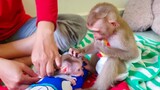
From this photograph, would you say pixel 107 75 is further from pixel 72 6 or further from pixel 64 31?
pixel 72 6

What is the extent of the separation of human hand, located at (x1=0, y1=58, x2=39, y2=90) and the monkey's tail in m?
0.21

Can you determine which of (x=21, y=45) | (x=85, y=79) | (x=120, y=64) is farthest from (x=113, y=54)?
(x=21, y=45)

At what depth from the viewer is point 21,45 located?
1167mm

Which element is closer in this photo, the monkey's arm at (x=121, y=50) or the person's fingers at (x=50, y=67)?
the person's fingers at (x=50, y=67)

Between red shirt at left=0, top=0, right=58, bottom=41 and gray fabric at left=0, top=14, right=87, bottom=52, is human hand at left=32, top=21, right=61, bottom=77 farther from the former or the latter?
gray fabric at left=0, top=14, right=87, bottom=52

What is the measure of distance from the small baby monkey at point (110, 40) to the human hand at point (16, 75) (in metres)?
0.18

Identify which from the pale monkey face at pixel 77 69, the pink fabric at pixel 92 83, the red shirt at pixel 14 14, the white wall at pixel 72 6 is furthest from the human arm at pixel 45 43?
the white wall at pixel 72 6

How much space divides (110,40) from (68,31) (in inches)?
11.0

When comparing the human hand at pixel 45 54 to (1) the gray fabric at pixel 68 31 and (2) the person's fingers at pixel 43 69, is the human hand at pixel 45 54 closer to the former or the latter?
(2) the person's fingers at pixel 43 69

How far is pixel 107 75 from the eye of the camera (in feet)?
3.19

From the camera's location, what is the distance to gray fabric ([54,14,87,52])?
1211 mm

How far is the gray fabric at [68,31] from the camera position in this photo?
3.97ft

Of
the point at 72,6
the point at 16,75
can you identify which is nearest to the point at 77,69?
the point at 16,75

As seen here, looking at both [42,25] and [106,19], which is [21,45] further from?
[106,19]
